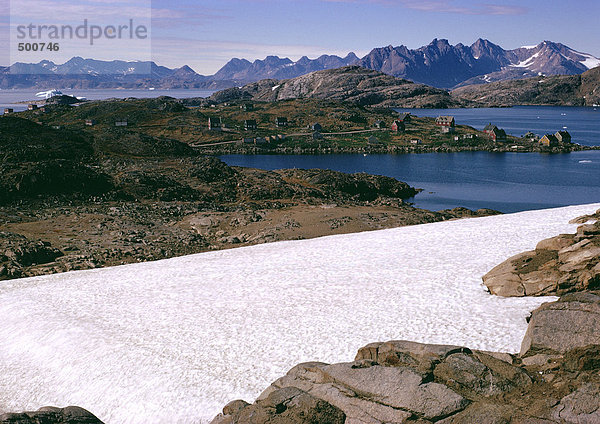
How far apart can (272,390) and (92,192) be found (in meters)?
62.0

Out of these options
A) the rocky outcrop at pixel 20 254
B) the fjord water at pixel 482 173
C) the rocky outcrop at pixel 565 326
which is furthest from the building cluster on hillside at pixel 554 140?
the rocky outcrop at pixel 565 326

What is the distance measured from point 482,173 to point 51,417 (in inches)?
5793

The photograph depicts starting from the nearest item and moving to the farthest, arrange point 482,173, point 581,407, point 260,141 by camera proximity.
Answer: point 581,407
point 482,173
point 260,141

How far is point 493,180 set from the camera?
139m

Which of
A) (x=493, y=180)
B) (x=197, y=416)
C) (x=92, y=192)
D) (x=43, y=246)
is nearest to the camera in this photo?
(x=197, y=416)

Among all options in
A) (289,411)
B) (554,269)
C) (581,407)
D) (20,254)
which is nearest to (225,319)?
(289,411)

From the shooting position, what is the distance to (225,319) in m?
28.6

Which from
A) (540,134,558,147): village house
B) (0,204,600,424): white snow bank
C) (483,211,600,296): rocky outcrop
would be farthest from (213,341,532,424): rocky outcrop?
(540,134,558,147): village house

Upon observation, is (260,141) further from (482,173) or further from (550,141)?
(550,141)

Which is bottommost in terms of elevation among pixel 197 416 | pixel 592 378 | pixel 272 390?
pixel 197 416

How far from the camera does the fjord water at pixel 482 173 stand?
377 ft

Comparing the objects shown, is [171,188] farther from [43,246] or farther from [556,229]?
[556,229]

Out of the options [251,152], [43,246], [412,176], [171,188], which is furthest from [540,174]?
[43,246]

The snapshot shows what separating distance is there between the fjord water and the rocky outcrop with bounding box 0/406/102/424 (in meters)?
91.6
